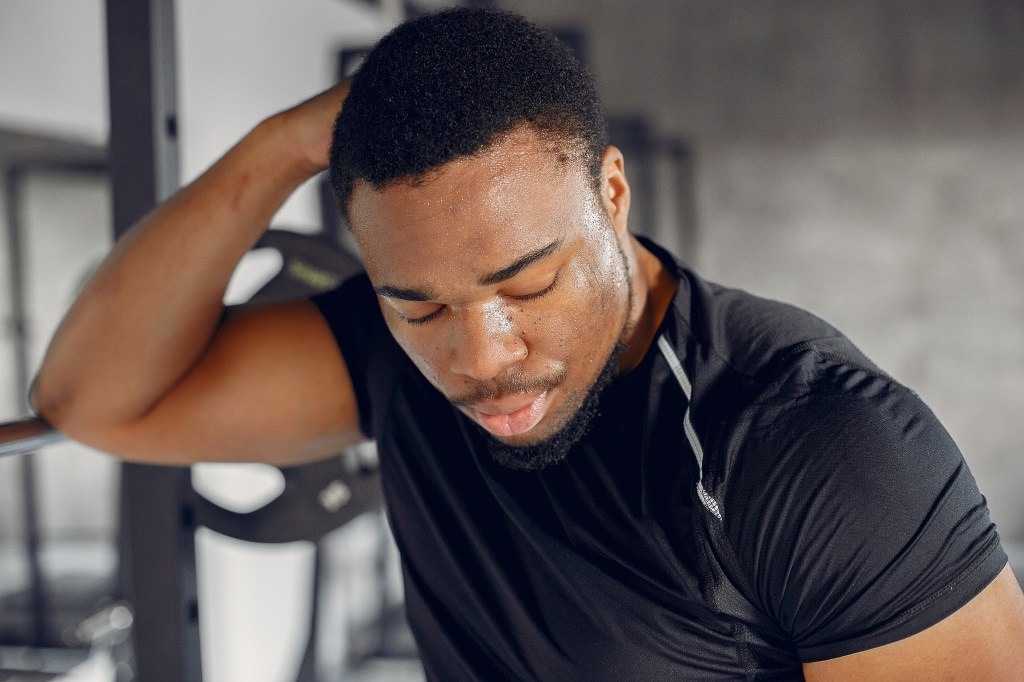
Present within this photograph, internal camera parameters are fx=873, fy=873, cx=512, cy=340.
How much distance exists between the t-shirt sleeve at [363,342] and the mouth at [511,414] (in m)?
0.22

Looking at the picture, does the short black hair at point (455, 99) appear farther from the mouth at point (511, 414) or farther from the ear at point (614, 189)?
the mouth at point (511, 414)

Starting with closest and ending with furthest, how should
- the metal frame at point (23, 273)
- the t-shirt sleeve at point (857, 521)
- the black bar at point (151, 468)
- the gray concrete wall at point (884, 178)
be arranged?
the t-shirt sleeve at point (857, 521) → the black bar at point (151, 468) → the metal frame at point (23, 273) → the gray concrete wall at point (884, 178)

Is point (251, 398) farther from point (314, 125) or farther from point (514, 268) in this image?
point (514, 268)

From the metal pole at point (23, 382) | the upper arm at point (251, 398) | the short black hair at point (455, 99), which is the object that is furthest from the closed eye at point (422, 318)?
the metal pole at point (23, 382)

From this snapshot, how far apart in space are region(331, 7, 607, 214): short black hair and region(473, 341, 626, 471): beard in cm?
21

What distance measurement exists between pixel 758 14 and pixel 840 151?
619 millimetres

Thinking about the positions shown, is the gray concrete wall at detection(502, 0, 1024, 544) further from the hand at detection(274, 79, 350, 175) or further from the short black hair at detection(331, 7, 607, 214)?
the short black hair at detection(331, 7, 607, 214)

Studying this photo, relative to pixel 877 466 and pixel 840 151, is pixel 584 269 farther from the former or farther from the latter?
pixel 840 151

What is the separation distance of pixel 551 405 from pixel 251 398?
404 millimetres

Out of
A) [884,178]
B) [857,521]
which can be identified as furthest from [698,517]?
[884,178]

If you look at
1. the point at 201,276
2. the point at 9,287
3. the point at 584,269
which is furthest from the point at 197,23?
the point at 584,269

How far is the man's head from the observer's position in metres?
0.75

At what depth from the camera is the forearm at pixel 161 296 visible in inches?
40.7

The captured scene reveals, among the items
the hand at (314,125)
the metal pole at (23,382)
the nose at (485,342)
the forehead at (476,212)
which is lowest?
the metal pole at (23,382)
